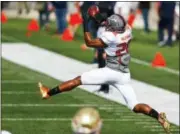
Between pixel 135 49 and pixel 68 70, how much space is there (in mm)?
4861

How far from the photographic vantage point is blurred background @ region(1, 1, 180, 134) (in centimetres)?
1171

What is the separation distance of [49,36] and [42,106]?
447 inches

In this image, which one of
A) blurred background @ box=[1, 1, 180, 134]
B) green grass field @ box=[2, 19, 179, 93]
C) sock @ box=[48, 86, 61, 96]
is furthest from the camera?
green grass field @ box=[2, 19, 179, 93]

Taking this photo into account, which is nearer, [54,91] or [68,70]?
[54,91]

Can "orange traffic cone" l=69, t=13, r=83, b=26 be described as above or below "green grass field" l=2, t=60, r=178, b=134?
below

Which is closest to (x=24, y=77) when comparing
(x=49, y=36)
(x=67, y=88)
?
(x=67, y=88)

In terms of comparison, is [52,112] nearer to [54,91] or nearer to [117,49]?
[54,91]

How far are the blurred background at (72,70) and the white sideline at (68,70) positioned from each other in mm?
44

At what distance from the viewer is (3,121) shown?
11523mm

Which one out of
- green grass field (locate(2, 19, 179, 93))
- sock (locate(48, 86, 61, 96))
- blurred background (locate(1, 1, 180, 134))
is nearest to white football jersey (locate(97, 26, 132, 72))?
sock (locate(48, 86, 61, 96))

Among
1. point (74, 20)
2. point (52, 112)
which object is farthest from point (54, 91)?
point (74, 20)

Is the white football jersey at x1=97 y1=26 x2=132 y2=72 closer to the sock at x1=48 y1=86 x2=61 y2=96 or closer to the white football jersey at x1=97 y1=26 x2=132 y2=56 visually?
the white football jersey at x1=97 y1=26 x2=132 y2=56

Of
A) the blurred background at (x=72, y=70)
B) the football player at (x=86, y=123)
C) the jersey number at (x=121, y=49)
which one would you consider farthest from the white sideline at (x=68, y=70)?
the football player at (x=86, y=123)

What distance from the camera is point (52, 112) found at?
12.4m
